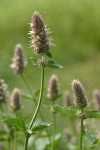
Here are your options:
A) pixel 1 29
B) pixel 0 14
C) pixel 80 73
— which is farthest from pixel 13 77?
pixel 0 14

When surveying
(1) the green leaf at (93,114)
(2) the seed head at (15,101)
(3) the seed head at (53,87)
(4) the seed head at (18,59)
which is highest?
(4) the seed head at (18,59)

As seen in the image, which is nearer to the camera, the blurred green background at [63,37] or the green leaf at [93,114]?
the green leaf at [93,114]

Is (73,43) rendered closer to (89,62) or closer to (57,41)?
(57,41)

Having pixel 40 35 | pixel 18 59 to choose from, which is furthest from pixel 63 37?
pixel 40 35

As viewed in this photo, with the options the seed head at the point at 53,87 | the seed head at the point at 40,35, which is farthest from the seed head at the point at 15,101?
the seed head at the point at 40,35

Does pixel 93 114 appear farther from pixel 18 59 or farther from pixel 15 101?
pixel 18 59

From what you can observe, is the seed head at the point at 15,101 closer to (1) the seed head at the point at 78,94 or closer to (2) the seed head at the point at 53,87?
(2) the seed head at the point at 53,87
